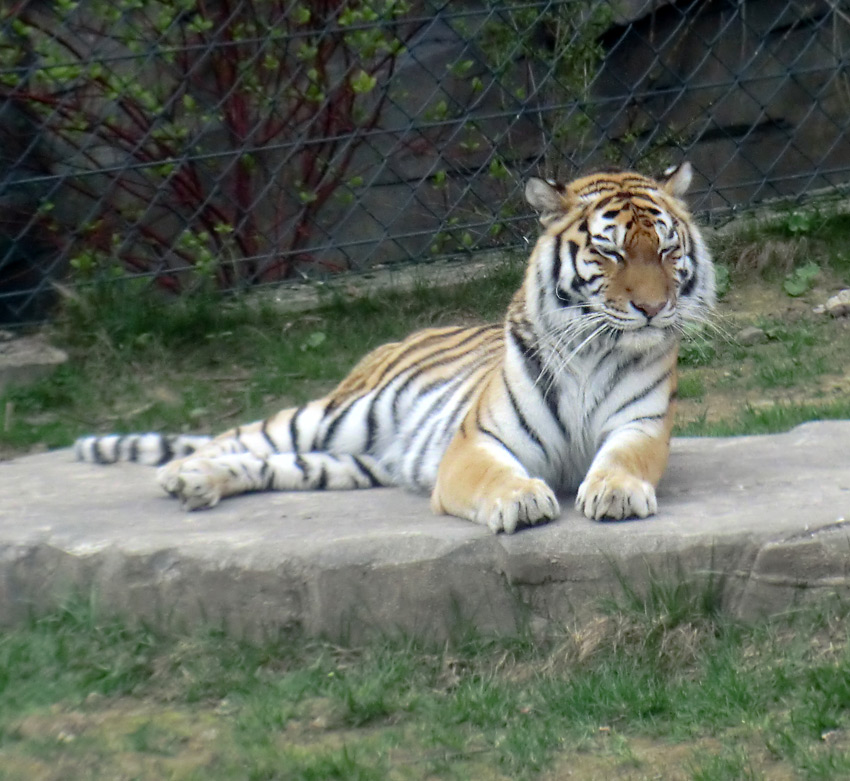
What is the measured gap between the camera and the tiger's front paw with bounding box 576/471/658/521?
3.39 metres

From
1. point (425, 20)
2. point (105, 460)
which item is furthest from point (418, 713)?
point (425, 20)

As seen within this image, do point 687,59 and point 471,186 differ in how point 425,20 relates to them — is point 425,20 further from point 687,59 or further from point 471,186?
point 687,59

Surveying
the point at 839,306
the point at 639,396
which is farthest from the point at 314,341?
the point at 639,396

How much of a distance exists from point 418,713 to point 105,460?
2.07 meters

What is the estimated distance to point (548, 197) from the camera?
3932 millimetres

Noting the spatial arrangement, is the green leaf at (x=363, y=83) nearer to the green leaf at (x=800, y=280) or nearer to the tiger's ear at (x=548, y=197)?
the green leaf at (x=800, y=280)

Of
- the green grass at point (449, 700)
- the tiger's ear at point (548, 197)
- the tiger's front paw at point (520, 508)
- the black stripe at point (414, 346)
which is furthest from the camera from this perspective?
the black stripe at point (414, 346)

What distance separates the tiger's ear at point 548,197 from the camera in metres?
3.91

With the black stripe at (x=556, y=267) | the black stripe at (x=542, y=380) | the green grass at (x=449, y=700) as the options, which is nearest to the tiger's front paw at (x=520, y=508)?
the green grass at (x=449, y=700)

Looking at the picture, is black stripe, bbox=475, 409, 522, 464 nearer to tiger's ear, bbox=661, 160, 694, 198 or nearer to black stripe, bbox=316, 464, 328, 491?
black stripe, bbox=316, 464, 328, 491

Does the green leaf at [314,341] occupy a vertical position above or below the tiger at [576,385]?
below

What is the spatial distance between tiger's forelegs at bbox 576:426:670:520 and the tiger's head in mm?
264

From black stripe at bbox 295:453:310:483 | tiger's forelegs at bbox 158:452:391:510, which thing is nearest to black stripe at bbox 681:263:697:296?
tiger's forelegs at bbox 158:452:391:510

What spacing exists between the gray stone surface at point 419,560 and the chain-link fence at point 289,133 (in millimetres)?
2622
